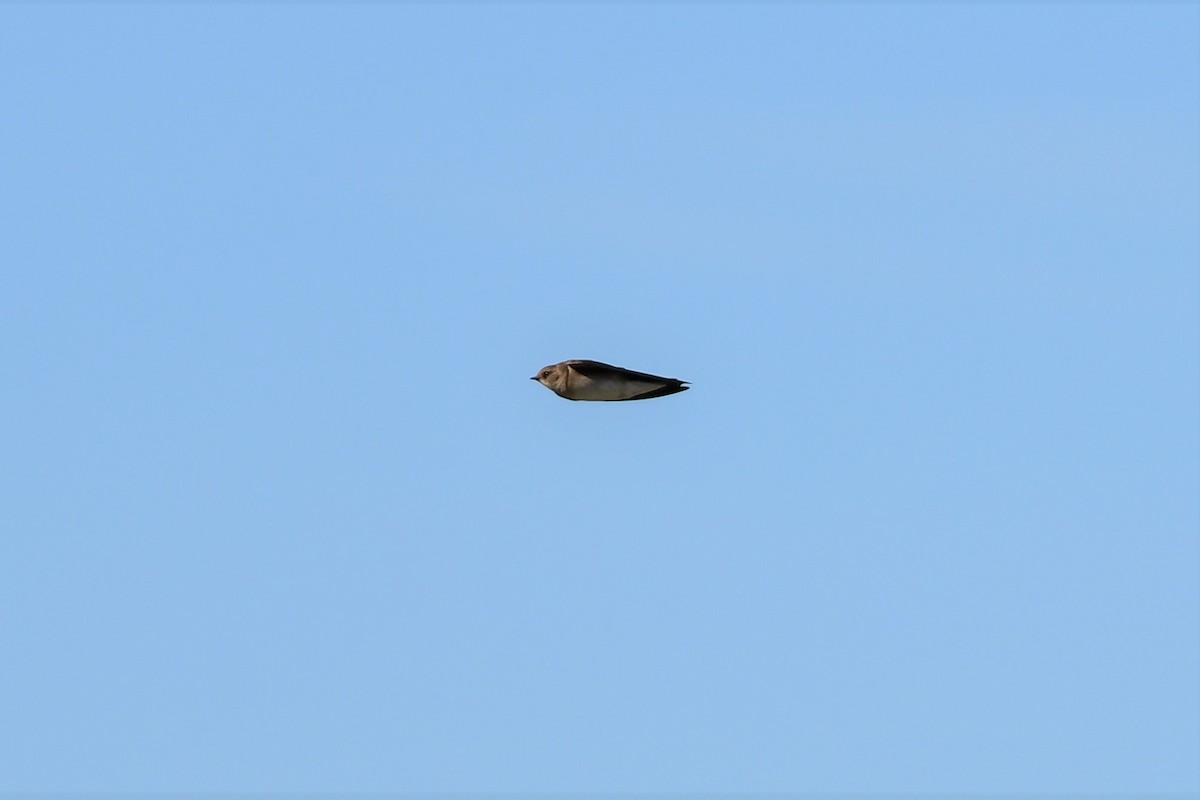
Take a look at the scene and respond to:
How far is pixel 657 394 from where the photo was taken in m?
50.0

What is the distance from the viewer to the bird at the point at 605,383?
49.7 m

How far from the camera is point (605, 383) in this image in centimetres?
5056

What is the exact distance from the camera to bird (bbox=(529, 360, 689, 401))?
4972cm

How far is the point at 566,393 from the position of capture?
5162cm

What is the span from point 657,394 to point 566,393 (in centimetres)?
319
